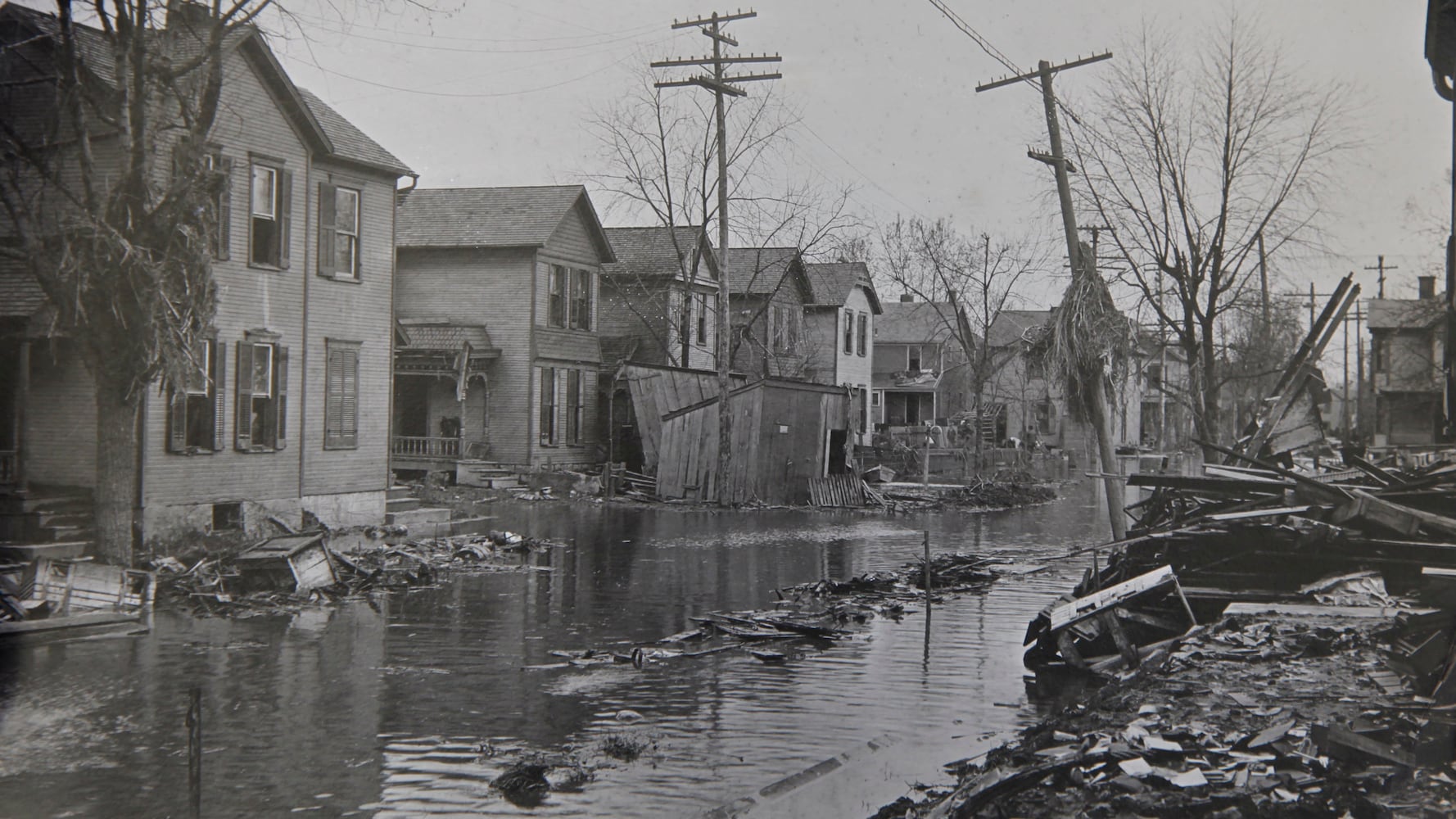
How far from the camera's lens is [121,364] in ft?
51.4

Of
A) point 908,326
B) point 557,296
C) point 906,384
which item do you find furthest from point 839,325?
point 908,326

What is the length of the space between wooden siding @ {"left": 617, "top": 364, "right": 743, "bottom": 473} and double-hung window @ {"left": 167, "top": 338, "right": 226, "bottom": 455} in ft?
55.4

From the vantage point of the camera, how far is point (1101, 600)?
36.9 ft

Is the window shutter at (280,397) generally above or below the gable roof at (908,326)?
below

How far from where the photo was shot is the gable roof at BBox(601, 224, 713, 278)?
138ft

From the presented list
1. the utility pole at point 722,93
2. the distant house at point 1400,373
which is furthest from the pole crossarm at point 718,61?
the distant house at point 1400,373

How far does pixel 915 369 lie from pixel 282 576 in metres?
55.6

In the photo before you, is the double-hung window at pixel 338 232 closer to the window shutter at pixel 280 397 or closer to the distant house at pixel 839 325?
the window shutter at pixel 280 397

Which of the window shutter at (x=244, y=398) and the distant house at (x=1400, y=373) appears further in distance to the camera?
the distant house at (x=1400, y=373)

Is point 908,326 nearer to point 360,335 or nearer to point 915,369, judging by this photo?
point 915,369

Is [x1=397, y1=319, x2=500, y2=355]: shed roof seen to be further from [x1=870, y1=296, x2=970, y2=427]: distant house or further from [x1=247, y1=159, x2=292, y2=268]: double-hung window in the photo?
[x1=870, y1=296, x2=970, y2=427]: distant house

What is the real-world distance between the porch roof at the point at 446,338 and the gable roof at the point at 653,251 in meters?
6.78

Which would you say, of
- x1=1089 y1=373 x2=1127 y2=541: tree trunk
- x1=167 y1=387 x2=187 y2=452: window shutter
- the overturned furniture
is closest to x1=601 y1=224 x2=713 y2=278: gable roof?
x1=167 y1=387 x2=187 y2=452: window shutter

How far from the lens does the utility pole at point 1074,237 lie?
56.7 feet
